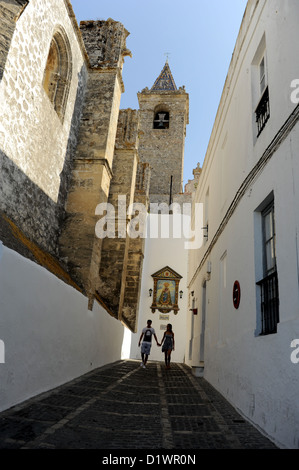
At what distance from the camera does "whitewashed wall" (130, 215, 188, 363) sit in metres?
16.8

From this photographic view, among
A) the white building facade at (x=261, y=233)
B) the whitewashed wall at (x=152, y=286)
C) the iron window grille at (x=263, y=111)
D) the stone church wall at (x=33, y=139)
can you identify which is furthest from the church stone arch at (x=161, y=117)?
the iron window grille at (x=263, y=111)

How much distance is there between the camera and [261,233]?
15.9 ft

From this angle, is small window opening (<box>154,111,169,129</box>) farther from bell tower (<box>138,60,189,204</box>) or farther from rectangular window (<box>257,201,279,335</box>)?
rectangular window (<box>257,201,279,335</box>)

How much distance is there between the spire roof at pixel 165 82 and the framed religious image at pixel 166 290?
65.0 feet

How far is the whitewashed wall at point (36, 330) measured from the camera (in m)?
4.03

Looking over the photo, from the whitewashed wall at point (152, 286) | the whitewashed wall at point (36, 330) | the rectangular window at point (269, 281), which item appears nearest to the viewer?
the whitewashed wall at point (36, 330)

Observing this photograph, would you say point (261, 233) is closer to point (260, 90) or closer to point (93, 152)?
point (260, 90)

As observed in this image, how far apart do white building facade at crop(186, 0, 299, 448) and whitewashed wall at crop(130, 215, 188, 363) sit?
931 centimetres

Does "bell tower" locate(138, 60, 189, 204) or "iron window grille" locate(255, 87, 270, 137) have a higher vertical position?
"bell tower" locate(138, 60, 189, 204)

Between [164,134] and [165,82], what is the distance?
6393mm

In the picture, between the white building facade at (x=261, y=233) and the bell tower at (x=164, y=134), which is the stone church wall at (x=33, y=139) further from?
the bell tower at (x=164, y=134)

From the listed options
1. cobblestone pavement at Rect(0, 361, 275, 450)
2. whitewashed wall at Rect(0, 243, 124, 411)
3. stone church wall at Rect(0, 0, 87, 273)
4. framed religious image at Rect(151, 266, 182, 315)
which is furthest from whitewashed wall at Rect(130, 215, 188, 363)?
cobblestone pavement at Rect(0, 361, 275, 450)

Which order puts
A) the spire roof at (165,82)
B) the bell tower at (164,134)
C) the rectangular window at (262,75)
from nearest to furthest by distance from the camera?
the rectangular window at (262,75)
the bell tower at (164,134)
the spire roof at (165,82)
